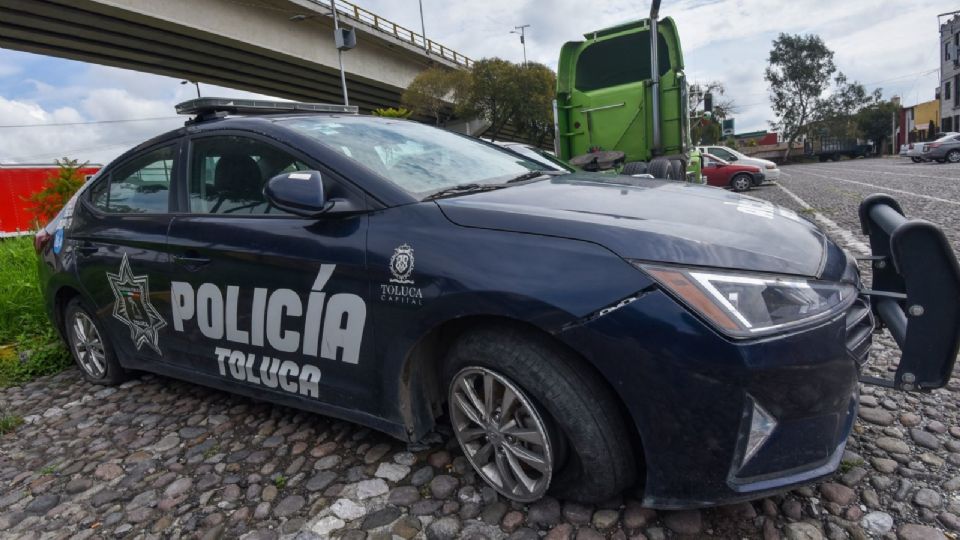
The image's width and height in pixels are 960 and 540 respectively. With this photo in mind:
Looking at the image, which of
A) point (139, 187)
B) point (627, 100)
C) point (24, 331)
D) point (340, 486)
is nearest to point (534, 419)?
point (340, 486)

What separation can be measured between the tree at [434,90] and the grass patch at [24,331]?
98.8ft

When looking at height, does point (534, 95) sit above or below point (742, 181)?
above

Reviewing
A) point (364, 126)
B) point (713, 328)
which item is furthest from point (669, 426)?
point (364, 126)

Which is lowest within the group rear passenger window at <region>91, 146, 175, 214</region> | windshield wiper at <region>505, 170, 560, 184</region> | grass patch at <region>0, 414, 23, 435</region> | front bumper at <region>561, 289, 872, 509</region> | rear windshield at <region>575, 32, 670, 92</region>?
grass patch at <region>0, 414, 23, 435</region>

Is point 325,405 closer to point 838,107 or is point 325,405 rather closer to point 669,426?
point 669,426

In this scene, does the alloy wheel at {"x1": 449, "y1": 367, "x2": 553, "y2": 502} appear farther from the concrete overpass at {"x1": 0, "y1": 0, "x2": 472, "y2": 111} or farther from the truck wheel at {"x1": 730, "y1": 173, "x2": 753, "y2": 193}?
the concrete overpass at {"x1": 0, "y1": 0, "x2": 472, "y2": 111}

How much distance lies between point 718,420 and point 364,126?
2.02 m

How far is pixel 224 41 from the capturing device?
23312 mm

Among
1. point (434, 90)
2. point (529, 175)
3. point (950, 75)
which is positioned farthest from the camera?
point (950, 75)

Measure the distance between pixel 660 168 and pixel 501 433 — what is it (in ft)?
19.4

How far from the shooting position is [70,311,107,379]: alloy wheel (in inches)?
141

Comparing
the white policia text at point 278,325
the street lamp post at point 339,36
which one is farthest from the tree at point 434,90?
the white policia text at point 278,325

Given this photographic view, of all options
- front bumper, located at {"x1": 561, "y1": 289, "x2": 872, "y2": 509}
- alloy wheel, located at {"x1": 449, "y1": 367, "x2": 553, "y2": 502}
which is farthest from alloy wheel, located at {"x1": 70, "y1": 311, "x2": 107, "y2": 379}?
front bumper, located at {"x1": 561, "y1": 289, "x2": 872, "y2": 509}

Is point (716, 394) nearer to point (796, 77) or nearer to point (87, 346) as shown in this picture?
point (87, 346)
